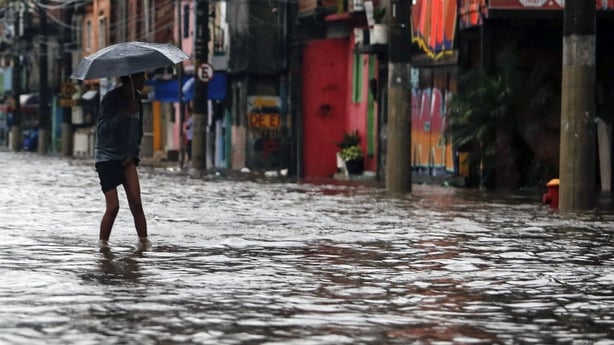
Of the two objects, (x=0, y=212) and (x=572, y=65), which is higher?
(x=572, y=65)

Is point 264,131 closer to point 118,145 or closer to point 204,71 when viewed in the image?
point 204,71

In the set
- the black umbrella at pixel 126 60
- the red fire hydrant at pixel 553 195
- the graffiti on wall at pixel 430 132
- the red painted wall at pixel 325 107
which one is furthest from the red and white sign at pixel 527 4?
the red painted wall at pixel 325 107

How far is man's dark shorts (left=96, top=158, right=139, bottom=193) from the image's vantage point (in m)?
15.4

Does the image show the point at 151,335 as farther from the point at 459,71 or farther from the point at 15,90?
the point at 15,90

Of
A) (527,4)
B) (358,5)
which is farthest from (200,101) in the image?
(527,4)

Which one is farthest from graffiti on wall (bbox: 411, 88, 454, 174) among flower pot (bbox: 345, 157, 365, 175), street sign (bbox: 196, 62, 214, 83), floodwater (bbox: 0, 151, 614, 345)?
floodwater (bbox: 0, 151, 614, 345)

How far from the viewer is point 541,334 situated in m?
8.86

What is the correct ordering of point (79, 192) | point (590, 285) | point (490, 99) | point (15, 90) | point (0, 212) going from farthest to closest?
1. point (15, 90)
2. point (490, 99)
3. point (79, 192)
4. point (0, 212)
5. point (590, 285)

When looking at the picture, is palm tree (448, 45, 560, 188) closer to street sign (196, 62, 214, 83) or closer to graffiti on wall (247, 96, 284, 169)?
street sign (196, 62, 214, 83)

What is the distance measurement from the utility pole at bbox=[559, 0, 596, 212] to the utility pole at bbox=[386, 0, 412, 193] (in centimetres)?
638

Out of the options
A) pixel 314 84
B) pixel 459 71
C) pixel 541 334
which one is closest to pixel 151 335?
pixel 541 334

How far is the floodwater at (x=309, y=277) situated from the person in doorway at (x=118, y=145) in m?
0.50

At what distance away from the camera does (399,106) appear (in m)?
28.2

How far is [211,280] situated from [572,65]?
10884 millimetres
